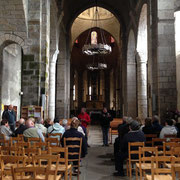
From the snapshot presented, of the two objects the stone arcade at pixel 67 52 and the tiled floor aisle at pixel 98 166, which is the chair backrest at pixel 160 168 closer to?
the tiled floor aisle at pixel 98 166

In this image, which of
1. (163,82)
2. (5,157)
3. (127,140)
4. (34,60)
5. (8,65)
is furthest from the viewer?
(8,65)

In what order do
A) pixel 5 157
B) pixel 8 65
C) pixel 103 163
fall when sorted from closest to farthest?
pixel 5 157 < pixel 103 163 < pixel 8 65

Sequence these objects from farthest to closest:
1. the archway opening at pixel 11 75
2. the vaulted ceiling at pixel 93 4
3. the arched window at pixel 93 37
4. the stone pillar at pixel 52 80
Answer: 1. the arched window at pixel 93 37
2. the vaulted ceiling at pixel 93 4
3. the stone pillar at pixel 52 80
4. the archway opening at pixel 11 75

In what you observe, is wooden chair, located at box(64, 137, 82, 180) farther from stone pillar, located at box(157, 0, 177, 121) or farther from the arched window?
the arched window

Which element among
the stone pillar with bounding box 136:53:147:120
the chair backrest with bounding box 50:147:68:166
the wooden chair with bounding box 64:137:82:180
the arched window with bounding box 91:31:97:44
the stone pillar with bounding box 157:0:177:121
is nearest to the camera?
the chair backrest with bounding box 50:147:68:166

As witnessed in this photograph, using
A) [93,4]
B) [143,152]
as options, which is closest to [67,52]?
[93,4]

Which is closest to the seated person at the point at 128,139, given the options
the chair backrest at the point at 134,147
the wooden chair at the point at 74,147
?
the chair backrest at the point at 134,147

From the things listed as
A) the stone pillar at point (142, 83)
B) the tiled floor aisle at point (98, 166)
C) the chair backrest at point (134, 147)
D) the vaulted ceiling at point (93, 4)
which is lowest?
the tiled floor aisle at point (98, 166)

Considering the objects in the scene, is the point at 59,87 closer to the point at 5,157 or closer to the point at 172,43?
the point at 172,43

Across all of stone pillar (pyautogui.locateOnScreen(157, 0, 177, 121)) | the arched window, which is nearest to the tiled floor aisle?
stone pillar (pyautogui.locateOnScreen(157, 0, 177, 121))

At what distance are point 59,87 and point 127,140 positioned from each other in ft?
53.7

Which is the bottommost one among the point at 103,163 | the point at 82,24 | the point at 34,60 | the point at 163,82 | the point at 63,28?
the point at 103,163

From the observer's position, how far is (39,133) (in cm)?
561

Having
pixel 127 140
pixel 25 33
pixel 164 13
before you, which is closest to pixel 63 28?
pixel 25 33
